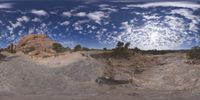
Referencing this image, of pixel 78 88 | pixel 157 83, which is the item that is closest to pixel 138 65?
pixel 157 83

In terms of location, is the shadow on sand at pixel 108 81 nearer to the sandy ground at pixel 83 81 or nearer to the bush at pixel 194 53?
the sandy ground at pixel 83 81

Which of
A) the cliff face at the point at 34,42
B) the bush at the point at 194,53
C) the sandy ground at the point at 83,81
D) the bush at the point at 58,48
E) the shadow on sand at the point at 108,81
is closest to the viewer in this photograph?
the sandy ground at the point at 83,81

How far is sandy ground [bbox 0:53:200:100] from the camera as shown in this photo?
31109mm

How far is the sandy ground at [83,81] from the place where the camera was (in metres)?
31.1

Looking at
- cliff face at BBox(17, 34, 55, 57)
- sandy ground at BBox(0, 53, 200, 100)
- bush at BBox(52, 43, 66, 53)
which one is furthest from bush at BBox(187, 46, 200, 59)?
cliff face at BBox(17, 34, 55, 57)

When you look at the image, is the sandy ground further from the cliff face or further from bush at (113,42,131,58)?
the cliff face

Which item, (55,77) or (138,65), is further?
(138,65)

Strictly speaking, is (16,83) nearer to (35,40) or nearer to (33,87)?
(33,87)

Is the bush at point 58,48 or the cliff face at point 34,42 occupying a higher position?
the bush at point 58,48

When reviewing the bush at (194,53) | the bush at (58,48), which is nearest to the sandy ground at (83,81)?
the bush at (194,53)

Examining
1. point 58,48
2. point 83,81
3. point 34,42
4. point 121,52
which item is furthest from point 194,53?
point 34,42

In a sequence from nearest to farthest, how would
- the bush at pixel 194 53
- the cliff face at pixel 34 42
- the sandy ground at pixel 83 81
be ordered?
the sandy ground at pixel 83 81, the bush at pixel 194 53, the cliff face at pixel 34 42

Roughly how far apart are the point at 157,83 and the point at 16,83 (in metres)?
11.6

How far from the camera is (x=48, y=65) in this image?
41594mm
